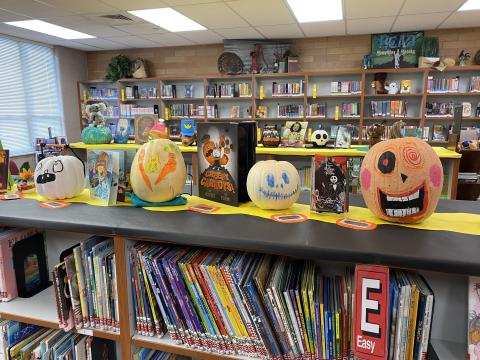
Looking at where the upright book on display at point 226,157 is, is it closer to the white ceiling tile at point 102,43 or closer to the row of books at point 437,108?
the row of books at point 437,108

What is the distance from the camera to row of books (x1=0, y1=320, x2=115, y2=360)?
114 centimetres

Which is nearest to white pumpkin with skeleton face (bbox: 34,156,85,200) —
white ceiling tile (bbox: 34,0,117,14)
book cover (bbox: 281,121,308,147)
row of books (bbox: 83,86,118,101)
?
book cover (bbox: 281,121,308,147)

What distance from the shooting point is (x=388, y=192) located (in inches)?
34.4

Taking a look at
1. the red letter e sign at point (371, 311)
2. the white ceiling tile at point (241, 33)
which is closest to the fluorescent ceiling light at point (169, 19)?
the white ceiling tile at point (241, 33)

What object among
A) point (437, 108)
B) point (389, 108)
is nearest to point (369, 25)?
point (389, 108)

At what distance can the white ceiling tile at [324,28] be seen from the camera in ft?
15.5

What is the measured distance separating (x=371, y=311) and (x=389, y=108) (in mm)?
5258

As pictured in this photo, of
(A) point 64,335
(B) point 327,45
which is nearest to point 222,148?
(A) point 64,335

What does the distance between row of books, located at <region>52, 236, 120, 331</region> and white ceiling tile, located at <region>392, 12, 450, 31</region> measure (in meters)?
4.78

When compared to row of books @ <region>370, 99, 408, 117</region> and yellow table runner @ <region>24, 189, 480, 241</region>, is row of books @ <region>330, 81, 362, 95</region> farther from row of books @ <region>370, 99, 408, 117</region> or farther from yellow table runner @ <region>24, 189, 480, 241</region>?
yellow table runner @ <region>24, 189, 480, 241</region>

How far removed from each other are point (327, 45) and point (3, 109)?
5267 mm

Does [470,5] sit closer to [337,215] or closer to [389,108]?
[389,108]

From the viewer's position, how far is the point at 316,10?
4.18 meters

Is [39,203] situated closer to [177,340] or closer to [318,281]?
[177,340]
